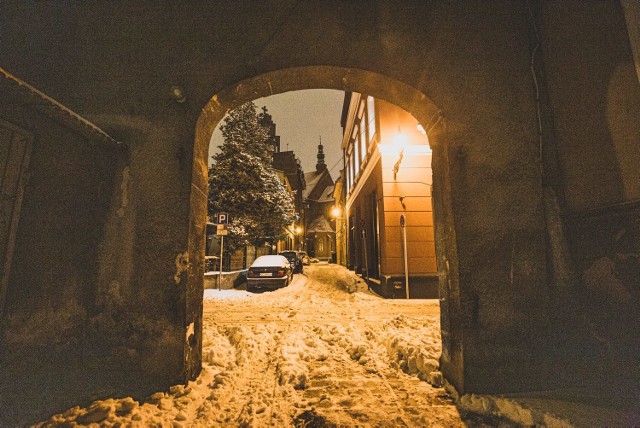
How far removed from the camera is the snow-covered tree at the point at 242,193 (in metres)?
15.8

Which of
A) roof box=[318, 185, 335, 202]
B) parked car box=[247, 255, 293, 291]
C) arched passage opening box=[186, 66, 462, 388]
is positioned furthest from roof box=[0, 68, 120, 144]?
roof box=[318, 185, 335, 202]

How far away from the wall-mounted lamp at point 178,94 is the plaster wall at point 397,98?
5 centimetres

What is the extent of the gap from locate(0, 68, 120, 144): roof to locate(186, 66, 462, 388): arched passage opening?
0.99 m

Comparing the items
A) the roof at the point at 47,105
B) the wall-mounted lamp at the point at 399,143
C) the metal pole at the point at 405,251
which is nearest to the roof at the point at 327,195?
the wall-mounted lamp at the point at 399,143

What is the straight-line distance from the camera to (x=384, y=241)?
9672mm

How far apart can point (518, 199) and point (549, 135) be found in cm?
87

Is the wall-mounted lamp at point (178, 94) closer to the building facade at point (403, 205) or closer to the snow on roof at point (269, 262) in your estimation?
the building facade at point (403, 205)

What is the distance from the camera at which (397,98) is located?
139 inches

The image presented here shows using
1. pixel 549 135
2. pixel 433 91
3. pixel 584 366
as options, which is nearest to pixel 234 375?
pixel 584 366

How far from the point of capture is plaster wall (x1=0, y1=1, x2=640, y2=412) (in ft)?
9.05

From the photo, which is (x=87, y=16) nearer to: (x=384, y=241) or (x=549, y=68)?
(x=549, y=68)

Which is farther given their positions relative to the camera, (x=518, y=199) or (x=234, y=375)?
(x=234, y=375)

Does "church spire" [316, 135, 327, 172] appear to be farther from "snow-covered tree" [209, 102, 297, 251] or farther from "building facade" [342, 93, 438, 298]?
"building facade" [342, 93, 438, 298]

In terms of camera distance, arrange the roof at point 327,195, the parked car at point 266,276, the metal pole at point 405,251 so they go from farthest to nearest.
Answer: the roof at point 327,195 → the parked car at point 266,276 → the metal pole at point 405,251
